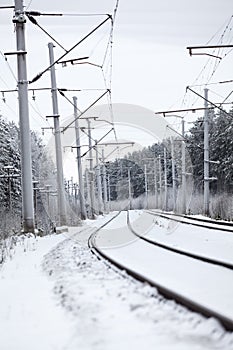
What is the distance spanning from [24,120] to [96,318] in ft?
49.4

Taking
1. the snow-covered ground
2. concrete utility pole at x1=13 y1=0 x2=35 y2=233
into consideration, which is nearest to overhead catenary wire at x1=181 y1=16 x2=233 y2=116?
concrete utility pole at x1=13 y1=0 x2=35 y2=233

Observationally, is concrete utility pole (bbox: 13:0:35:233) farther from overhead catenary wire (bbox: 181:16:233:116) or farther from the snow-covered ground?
the snow-covered ground

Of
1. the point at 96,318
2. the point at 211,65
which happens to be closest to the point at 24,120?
the point at 211,65

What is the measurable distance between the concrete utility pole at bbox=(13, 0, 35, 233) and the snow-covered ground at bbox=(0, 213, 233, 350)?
35.8 feet

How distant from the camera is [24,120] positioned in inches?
773

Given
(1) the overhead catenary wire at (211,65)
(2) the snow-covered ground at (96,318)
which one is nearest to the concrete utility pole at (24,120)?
(1) the overhead catenary wire at (211,65)

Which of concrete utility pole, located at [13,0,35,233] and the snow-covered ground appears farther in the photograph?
concrete utility pole, located at [13,0,35,233]

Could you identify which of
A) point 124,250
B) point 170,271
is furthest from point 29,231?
point 170,271

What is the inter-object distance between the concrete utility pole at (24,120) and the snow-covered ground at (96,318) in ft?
35.8

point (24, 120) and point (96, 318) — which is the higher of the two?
point (24, 120)

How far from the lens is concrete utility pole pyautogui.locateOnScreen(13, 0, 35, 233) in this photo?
19.5m

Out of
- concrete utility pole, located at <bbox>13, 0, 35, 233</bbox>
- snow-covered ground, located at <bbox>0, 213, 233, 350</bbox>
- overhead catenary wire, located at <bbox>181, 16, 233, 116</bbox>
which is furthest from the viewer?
concrete utility pole, located at <bbox>13, 0, 35, 233</bbox>

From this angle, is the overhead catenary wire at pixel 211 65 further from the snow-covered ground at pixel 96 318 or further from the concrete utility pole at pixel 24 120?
the snow-covered ground at pixel 96 318

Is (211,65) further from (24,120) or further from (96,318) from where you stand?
(96,318)
